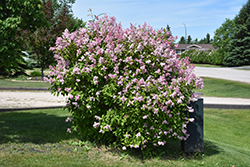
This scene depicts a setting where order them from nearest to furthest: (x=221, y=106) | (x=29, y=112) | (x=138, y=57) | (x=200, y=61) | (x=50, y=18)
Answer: (x=138, y=57)
(x=29, y=112)
(x=221, y=106)
(x=50, y=18)
(x=200, y=61)

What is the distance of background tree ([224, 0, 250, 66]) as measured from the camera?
42.6 m

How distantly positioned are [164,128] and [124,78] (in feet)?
4.21

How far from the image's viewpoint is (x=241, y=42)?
43.2 metres

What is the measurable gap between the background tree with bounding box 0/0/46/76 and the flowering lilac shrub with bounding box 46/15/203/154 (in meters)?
1.33

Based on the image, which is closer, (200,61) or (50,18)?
(50,18)

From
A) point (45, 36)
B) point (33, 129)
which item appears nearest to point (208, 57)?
point (45, 36)

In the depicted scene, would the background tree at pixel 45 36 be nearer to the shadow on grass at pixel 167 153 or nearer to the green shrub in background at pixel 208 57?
the shadow on grass at pixel 167 153

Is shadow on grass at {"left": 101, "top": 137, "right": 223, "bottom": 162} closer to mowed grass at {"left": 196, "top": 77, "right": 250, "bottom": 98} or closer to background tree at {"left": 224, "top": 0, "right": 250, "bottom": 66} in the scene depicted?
mowed grass at {"left": 196, "top": 77, "right": 250, "bottom": 98}

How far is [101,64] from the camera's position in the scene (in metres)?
5.09

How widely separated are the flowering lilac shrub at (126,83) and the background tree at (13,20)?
1.33m

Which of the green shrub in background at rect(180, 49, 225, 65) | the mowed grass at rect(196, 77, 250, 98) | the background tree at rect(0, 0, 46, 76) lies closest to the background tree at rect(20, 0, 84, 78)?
the mowed grass at rect(196, 77, 250, 98)

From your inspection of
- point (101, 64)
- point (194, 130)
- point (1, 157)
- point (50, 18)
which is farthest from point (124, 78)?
point (50, 18)

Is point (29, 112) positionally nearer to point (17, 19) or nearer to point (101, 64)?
point (17, 19)

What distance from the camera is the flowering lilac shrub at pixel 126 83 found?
4.92 m
